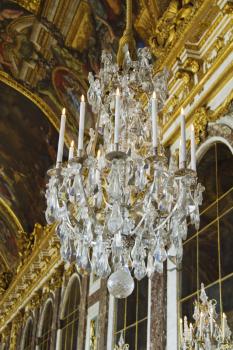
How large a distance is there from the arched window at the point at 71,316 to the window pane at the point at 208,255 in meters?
5.80

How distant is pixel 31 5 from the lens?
480 inches

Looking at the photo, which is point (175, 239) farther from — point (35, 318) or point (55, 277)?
point (35, 318)

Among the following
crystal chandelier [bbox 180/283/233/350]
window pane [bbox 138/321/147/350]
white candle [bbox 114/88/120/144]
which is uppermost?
white candle [bbox 114/88/120/144]

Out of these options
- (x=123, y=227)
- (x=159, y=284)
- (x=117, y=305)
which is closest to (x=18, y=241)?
(x=117, y=305)

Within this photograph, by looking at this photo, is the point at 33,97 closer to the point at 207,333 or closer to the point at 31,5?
the point at 31,5

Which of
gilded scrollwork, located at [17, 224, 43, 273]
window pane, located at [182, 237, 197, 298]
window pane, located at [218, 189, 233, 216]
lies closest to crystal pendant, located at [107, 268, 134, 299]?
window pane, located at [218, 189, 233, 216]

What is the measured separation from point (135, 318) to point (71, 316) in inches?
176

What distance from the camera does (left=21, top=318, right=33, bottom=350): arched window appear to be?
17.5 meters

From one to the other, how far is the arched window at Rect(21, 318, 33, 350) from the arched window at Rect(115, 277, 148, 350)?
7875 millimetres

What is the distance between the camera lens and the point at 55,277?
15336 millimetres

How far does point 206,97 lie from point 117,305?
3971 millimetres

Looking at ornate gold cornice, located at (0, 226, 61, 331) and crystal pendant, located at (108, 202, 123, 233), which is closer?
crystal pendant, located at (108, 202, 123, 233)

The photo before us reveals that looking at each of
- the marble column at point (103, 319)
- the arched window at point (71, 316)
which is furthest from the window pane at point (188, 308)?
the arched window at point (71, 316)

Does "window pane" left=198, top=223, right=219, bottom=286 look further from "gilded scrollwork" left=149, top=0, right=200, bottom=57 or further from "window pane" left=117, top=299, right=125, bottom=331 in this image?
"gilded scrollwork" left=149, top=0, right=200, bottom=57
